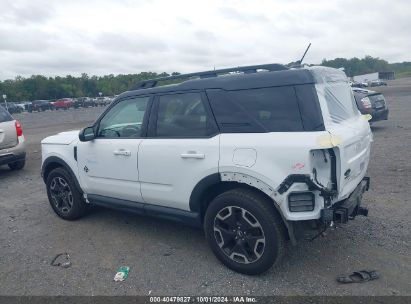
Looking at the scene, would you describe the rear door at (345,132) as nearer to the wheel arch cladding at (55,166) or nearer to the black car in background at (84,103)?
the wheel arch cladding at (55,166)

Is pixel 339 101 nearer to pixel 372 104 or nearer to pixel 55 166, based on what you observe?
pixel 55 166

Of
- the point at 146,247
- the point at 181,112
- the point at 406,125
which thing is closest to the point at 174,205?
the point at 146,247

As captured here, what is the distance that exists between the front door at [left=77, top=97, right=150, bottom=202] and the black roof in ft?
1.84

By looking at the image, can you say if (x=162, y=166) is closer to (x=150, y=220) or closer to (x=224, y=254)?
(x=224, y=254)

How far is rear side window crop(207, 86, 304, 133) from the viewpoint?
3197 millimetres

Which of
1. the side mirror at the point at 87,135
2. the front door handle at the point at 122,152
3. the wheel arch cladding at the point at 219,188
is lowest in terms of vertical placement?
the wheel arch cladding at the point at 219,188

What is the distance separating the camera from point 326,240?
13.4ft

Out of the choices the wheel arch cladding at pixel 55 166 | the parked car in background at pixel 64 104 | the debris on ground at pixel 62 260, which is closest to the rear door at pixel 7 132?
the wheel arch cladding at pixel 55 166

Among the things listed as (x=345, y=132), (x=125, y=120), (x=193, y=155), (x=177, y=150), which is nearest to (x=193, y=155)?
(x=193, y=155)

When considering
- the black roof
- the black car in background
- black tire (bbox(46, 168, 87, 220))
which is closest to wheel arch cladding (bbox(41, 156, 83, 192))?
black tire (bbox(46, 168, 87, 220))

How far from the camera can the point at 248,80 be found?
3.45 metres

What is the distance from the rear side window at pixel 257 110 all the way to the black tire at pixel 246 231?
62 centimetres

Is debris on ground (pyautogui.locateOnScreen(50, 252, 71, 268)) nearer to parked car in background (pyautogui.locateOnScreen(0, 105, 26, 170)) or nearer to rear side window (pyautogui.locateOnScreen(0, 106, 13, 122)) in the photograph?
parked car in background (pyautogui.locateOnScreen(0, 105, 26, 170))

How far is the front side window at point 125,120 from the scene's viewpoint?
4215 millimetres
